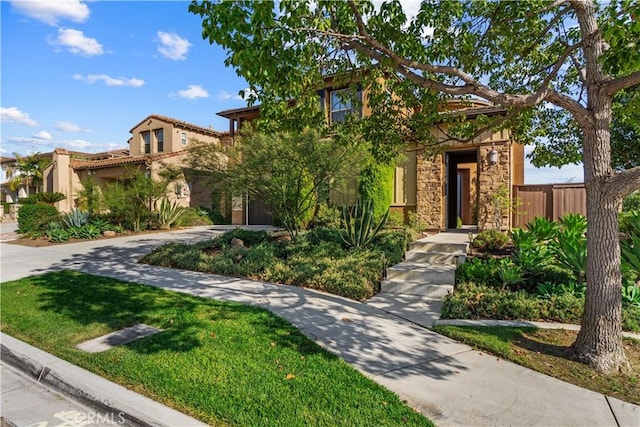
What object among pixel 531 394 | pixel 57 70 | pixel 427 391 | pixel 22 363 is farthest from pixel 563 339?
pixel 57 70

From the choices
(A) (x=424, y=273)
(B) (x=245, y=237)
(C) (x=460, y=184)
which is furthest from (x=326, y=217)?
(C) (x=460, y=184)

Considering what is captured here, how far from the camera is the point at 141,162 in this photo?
1948 cm

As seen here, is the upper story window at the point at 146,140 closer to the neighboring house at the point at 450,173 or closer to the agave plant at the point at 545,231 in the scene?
the neighboring house at the point at 450,173

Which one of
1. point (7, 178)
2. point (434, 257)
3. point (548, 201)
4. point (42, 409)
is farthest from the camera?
point (7, 178)

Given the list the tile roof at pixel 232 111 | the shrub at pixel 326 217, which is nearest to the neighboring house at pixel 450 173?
the shrub at pixel 326 217

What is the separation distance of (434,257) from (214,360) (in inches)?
226

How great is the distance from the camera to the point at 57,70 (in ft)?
27.6

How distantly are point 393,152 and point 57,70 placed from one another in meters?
8.13

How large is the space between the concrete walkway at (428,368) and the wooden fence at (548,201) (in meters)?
8.28

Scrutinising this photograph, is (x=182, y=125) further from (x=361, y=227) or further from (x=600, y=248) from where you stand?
(x=600, y=248)

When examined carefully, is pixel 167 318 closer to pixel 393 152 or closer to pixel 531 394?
pixel 531 394

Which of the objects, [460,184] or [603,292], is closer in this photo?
A: [603,292]

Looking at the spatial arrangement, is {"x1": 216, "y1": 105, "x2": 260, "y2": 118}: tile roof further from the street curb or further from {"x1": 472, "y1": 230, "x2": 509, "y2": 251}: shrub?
the street curb

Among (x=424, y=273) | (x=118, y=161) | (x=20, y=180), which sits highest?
(x=118, y=161)
